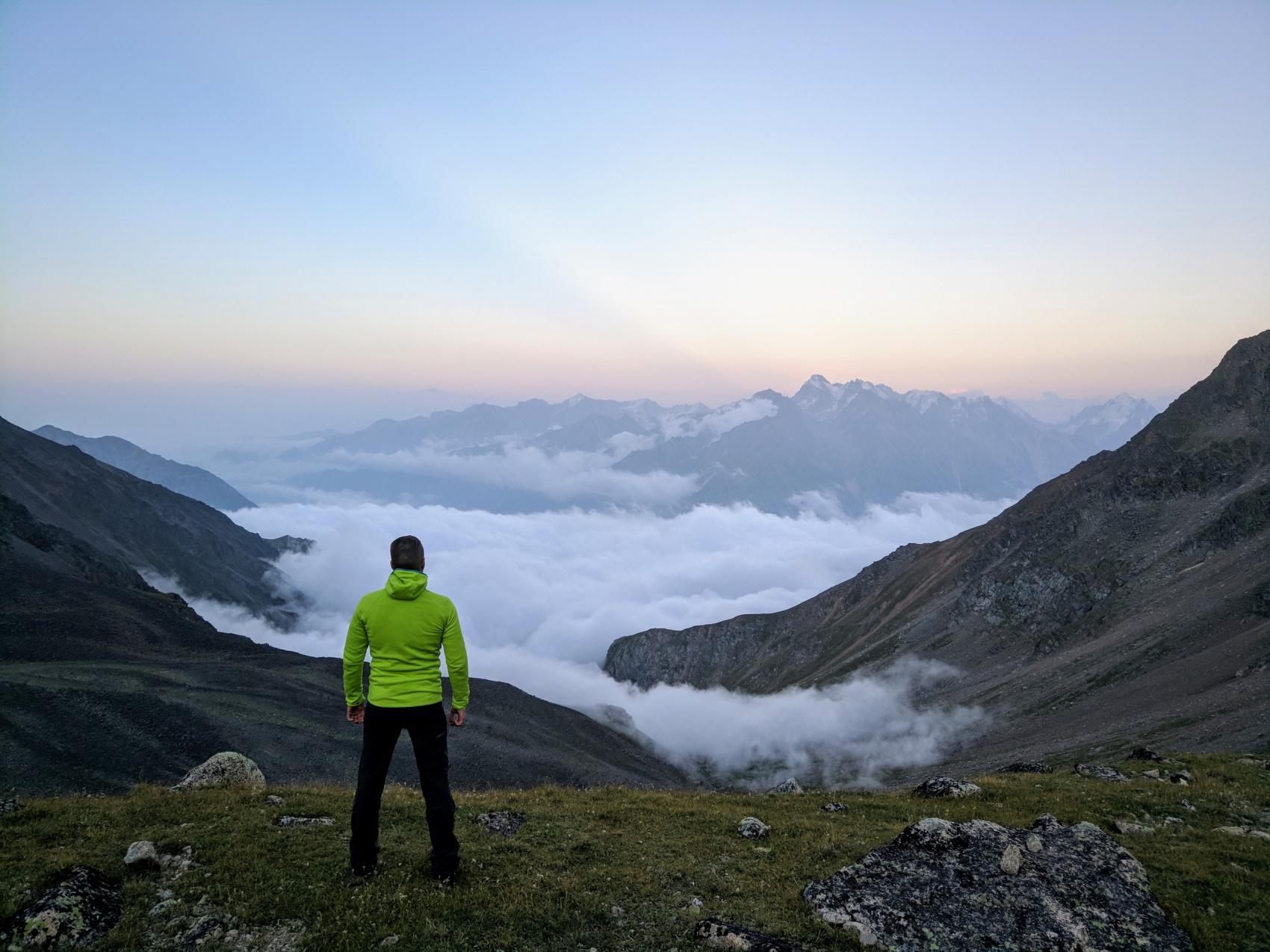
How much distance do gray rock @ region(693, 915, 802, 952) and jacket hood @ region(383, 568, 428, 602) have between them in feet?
21.5

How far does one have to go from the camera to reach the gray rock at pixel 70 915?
24.3ft

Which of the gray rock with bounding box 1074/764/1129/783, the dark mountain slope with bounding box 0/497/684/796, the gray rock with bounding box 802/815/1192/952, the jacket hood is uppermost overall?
the jacket hood

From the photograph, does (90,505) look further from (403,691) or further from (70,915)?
(403,691)

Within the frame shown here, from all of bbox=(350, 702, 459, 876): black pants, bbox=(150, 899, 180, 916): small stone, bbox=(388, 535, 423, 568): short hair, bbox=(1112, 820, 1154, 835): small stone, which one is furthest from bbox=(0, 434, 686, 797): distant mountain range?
bbox=(1112, 820, 1154, 835): small stone

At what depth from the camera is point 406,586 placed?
9.55 meters

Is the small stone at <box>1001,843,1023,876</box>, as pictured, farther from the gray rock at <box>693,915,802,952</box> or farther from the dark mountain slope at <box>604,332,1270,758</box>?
the dark mountain slope at <box>604,332,1270,758</box>

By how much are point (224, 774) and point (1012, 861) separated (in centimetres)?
1825

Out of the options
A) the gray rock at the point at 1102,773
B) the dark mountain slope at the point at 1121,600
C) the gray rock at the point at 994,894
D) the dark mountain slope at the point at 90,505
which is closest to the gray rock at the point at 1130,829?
the gray rock at the point at 994,894

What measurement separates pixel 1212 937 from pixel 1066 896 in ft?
6.00

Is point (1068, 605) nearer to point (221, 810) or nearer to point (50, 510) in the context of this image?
point (221, 810)

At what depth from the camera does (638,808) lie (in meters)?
16.5

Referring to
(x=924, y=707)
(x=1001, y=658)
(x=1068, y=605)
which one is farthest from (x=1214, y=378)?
(x=924, y=707)

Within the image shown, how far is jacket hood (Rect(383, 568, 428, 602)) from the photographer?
9.55m

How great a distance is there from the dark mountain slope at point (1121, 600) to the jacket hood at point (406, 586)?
6009 cm
